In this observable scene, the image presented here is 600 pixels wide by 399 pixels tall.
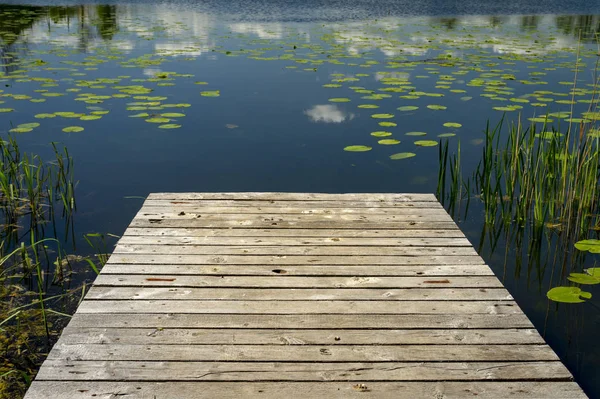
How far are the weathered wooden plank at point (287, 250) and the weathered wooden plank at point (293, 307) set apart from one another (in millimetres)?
446

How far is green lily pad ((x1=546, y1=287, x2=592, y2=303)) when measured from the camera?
261 cm

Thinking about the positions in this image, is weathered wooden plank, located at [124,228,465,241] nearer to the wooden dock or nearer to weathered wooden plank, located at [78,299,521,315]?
the wooden dock

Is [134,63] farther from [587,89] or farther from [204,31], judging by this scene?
[587,89]

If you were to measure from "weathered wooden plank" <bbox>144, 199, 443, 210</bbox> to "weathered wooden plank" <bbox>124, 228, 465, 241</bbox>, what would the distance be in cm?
34

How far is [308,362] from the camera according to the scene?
6.04ft

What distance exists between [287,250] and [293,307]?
533 millimetres

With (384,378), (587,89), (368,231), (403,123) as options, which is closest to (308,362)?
(384,378)

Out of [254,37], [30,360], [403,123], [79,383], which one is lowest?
[30,360]

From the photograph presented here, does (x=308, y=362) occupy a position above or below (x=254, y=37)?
below

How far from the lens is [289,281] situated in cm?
237

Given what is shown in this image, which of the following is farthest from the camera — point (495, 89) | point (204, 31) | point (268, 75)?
point (204, 31)

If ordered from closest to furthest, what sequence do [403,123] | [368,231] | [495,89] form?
1. [368,231]
2. [403,123]
3. [495,89]

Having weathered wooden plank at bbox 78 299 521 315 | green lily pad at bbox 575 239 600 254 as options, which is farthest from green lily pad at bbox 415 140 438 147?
weathered wooden plank at bbox 78 299 521 315

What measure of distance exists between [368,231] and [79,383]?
5.21ft
